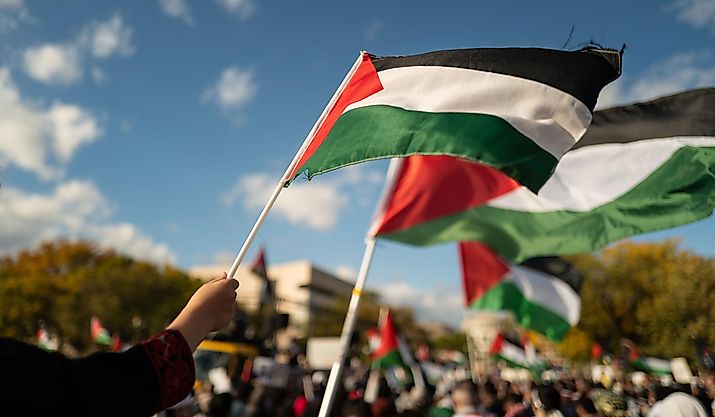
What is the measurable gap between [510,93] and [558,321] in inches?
316

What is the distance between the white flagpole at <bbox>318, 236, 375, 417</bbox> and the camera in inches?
147

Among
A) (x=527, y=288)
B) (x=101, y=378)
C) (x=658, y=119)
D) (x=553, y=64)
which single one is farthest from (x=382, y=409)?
(x=527, y=288)

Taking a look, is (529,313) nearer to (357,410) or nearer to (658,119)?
(658,119)

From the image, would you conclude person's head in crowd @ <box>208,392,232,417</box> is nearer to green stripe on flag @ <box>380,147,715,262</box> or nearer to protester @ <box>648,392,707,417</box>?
green stripe on flag @ <box>380,147,715,262</box>

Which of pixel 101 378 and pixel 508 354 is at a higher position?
pixel 508 354

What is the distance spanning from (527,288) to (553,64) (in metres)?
7.58

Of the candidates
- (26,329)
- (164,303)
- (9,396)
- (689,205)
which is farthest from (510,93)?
(164,303)

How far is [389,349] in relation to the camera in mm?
12258

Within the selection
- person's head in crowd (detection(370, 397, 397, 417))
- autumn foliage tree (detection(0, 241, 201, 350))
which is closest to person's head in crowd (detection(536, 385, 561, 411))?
person's head in crowd (detection(370, 397, 397, 417))

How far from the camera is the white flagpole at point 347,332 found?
147 inches

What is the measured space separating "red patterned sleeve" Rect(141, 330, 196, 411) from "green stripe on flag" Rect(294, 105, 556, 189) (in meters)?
2.17

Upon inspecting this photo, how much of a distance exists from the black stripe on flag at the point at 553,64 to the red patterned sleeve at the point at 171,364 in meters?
2.77

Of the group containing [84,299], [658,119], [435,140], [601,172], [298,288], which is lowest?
[435,140]

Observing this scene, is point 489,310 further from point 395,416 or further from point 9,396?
point 9,396
